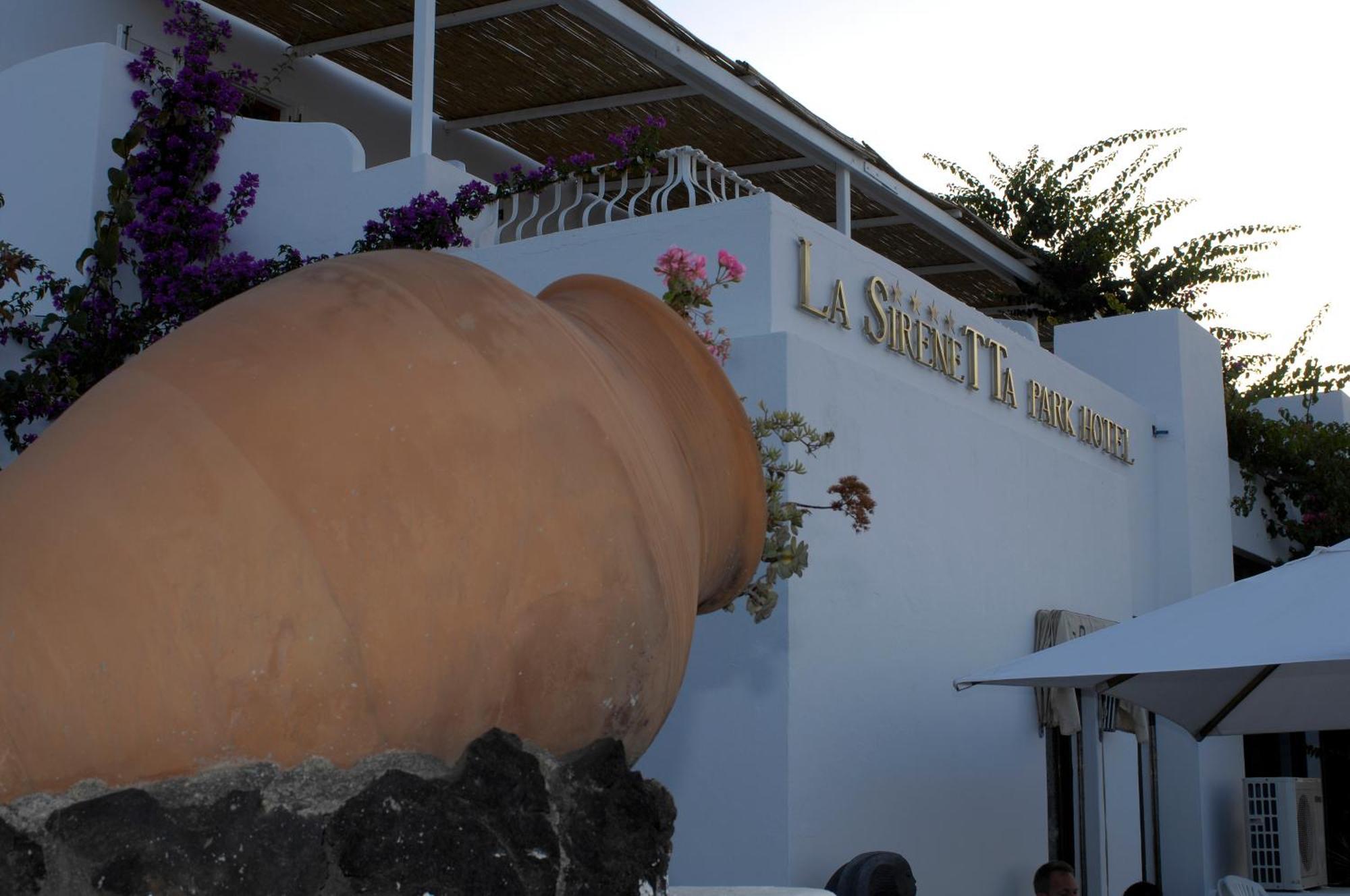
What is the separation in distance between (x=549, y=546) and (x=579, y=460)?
166 millimetres

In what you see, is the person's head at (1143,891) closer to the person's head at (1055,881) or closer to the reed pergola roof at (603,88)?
the person's head at (1055,881)

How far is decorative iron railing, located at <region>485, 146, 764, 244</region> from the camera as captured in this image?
739 centimetres

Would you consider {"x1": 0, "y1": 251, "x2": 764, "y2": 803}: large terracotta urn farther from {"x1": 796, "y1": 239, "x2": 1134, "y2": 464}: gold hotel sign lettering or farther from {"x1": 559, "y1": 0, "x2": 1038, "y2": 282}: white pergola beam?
{"x1": 559, "y1": 0, "x2": 1038, "y2": 282}: white pergola beam

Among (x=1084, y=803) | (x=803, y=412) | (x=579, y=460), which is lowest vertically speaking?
(x=1084, y=803)

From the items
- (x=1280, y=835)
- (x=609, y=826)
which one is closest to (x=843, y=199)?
(x=1280, y=835)

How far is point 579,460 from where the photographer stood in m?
2.18

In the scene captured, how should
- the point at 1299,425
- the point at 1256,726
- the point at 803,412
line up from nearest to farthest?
the point at 803,412
the point at 1256,726
the point at 1299,425

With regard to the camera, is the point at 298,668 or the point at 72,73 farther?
the point at 72,73

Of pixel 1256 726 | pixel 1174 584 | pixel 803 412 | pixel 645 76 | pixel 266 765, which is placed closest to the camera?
pixel 266 765

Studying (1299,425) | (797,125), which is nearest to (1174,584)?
(1299,425)

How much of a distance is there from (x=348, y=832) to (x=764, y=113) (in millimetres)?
8273

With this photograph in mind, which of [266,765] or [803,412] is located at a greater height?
[803,412]

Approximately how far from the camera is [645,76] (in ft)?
31.9

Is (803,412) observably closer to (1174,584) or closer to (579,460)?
(579,460)
